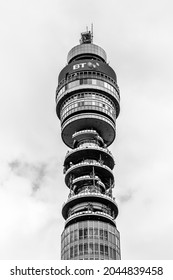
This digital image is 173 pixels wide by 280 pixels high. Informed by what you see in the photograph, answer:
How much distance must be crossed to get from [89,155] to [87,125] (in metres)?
10.5

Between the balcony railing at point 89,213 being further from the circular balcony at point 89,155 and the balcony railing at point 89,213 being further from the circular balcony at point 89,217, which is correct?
the circular balcony at point 89,155

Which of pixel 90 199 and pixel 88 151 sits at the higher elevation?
pixel 88 151

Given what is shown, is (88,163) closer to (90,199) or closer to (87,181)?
(87,181)

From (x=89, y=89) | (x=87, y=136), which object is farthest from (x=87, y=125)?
(x=89, y=89)

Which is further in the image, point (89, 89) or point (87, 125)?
point (89, 89)

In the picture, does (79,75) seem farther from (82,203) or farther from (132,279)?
(132,279)

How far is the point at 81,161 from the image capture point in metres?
172

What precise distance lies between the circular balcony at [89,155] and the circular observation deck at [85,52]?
39.1 metres

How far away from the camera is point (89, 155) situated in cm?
17188

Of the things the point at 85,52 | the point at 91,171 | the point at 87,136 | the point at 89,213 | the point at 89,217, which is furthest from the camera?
the point at 85,52

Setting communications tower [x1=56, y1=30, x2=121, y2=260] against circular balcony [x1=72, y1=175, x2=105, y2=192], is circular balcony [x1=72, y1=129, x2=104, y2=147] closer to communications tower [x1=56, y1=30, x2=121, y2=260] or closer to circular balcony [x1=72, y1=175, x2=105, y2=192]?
communications tower [x1=56, y1=30, x2=121, y2=260]

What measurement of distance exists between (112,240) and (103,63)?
207 ft

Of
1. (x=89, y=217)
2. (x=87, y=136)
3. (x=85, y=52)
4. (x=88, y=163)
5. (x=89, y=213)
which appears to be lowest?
(x=89, y=217)

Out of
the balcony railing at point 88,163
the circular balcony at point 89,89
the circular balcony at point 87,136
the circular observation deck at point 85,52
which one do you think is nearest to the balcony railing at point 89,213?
the balcony railing at point 88,163
